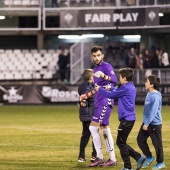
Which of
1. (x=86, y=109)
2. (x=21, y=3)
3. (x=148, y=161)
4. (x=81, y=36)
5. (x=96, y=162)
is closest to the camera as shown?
(x=148, y=161)

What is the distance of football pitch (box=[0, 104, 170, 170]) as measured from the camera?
12.7 metres

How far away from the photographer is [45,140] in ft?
55.9

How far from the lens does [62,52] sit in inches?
1439

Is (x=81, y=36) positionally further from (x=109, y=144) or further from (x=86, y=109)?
(x=109, y=144)

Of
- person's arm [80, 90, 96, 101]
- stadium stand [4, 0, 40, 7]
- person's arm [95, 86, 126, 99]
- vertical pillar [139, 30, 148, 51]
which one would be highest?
stadium stand [4, 0, 40, 7]

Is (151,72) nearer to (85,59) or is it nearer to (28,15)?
(85,59)

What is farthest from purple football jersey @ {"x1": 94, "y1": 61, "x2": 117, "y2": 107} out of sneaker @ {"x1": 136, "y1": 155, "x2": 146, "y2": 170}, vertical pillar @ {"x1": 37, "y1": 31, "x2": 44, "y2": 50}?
vertical pillar @ {"x1": 37, "y1": 31, "x2": 44, "y2": 50}

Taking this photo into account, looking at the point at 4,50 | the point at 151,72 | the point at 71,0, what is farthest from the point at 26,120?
the point at 4,50

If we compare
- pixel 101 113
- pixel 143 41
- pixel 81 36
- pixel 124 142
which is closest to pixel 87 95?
pixel 101 113

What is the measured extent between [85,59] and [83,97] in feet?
80.7

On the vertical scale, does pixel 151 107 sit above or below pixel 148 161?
above

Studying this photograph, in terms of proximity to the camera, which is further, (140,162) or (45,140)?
(45,140)

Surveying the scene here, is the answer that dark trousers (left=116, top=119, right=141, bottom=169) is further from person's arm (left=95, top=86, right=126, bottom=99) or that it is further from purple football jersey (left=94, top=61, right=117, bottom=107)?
purple football jersey (left=94, top=61, right=117, bottom=107)

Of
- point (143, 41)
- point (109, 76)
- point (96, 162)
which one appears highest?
point (143, 41)
